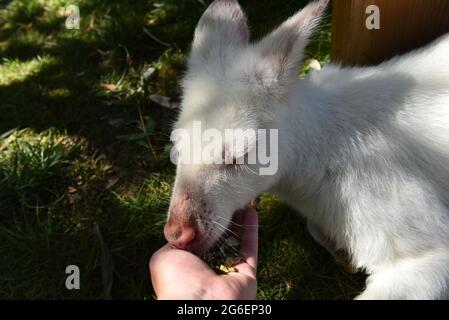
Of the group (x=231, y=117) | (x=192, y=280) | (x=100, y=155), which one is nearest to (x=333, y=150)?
(x=231, y=117)

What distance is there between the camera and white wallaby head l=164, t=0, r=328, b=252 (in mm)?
2429

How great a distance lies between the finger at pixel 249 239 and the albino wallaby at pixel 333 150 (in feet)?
0.87

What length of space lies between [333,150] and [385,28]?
41.6 inches

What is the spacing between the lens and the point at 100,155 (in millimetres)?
4164

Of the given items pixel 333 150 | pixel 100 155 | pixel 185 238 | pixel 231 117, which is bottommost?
pixel 100 155

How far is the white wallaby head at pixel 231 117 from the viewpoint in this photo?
2.43 metres

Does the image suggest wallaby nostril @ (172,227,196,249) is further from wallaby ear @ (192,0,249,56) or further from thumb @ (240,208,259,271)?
wallaby ear @ (192,0,249,56)

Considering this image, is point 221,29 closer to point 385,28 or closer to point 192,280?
point 385,28

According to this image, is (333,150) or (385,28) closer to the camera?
(333,150)

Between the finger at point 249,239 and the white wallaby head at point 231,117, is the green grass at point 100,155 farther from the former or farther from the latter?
the white wallaby head at point 231,117

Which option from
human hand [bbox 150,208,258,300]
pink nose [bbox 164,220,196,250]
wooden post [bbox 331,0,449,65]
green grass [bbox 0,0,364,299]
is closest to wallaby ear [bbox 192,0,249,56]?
wooden post [bbox 331,0,449,65]

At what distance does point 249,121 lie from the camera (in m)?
2.44

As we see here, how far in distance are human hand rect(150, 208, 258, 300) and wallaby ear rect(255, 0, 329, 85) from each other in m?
1.01
